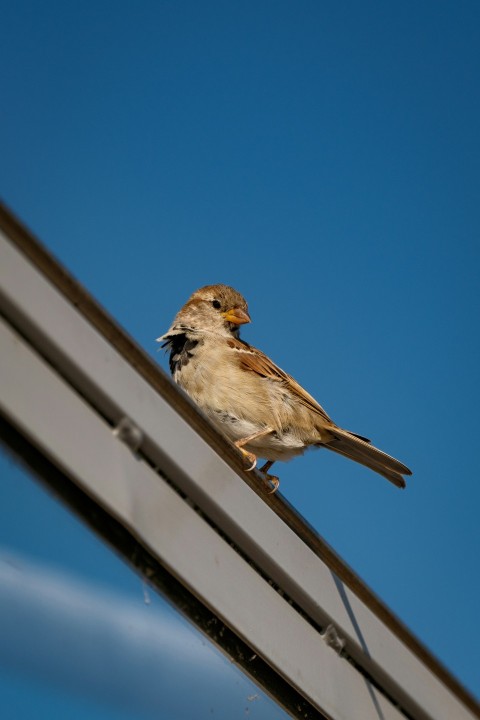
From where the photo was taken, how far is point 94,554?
1.68 m

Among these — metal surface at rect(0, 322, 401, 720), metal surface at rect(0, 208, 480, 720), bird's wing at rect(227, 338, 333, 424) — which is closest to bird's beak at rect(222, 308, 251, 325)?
bird's wing at rect(227, 338, 333, 424)

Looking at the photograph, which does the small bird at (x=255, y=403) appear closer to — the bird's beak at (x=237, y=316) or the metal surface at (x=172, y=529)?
the bird's beak at (x=237, y=316)

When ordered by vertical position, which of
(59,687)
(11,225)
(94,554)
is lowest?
(59,687)

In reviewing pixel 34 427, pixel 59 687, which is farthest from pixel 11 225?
pixel 59 687

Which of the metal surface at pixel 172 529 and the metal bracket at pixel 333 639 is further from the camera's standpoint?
the metal bracket at pixel 333 639

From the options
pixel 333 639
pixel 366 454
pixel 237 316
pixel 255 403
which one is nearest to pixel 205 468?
pixel 333 639

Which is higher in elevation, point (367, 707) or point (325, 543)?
point (325, 543)

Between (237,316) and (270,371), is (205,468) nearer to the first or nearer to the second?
(270,371)

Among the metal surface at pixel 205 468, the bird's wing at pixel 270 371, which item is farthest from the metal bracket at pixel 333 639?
the bird's wing at pixel 270 371

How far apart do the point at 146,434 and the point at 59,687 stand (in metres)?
0.47

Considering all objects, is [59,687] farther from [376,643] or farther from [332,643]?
[376,643]

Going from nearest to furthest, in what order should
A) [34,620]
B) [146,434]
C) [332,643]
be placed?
[34,620]
[146,434]
[332,643]

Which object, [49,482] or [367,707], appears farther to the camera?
[367,707]

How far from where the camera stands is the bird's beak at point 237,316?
5.09m
